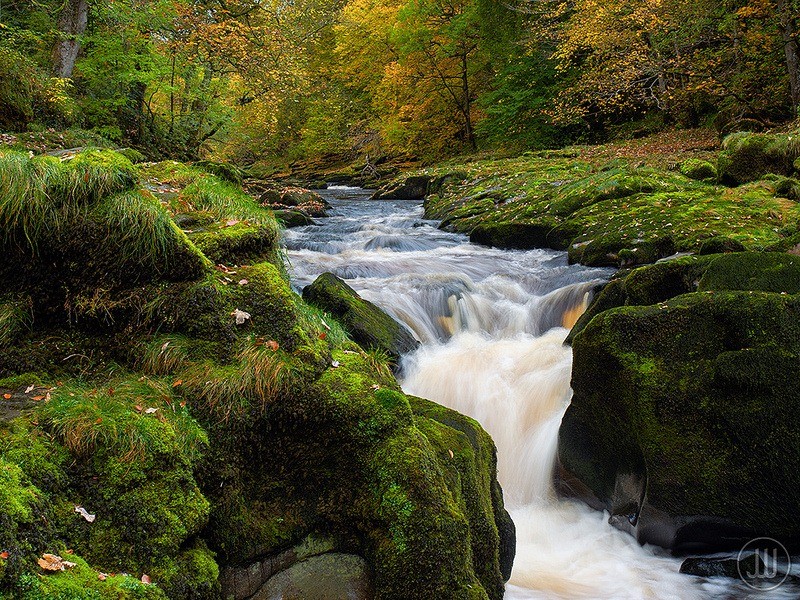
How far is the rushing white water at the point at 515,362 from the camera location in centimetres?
449

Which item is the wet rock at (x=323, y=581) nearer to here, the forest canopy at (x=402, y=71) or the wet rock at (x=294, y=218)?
the forest canopy at (x=402, y=71)

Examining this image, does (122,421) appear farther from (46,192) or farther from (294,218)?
(294,218)

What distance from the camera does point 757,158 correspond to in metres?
12.2

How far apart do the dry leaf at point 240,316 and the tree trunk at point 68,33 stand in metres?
10.2

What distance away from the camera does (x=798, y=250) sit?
6785 mm

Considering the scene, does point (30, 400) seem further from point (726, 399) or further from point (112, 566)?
point (726, 399)

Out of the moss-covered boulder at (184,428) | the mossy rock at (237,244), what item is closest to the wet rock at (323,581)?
the moss-covered boulder at (184,428)

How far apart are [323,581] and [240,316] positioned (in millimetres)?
1634

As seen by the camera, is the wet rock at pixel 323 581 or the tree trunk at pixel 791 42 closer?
the wet rock at pixel 323 581

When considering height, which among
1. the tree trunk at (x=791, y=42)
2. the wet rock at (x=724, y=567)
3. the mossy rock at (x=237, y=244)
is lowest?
the wet rock at (x=724, y=567)

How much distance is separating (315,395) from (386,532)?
0.82 meters

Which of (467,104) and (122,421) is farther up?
(467,104)

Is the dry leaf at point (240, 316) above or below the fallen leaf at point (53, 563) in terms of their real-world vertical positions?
above

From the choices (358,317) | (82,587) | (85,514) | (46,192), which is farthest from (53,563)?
(358,317)
